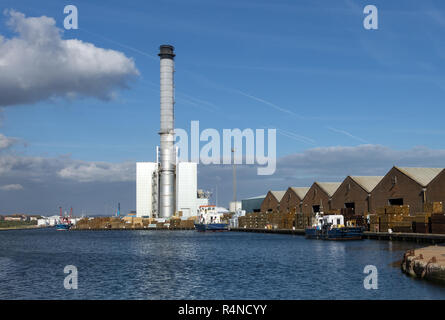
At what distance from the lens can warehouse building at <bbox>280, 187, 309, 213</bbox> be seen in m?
124

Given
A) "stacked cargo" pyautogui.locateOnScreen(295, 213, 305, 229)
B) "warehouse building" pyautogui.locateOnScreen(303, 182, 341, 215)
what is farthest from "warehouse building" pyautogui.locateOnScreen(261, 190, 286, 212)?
"stacked cargo" pyautogui.locateOnScreen(295, 213, 305, 229)

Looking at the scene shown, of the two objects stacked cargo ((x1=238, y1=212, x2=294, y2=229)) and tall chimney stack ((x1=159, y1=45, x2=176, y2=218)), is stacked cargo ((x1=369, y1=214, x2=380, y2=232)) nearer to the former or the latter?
stacked cargo ((x1=238, y1=212, x2=294, y2=229))

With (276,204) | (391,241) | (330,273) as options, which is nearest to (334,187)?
(276,204)

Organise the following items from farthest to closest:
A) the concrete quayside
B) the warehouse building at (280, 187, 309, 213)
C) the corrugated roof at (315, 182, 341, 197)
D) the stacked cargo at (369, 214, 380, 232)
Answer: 1. the warehouse building at (280, 187, 309, 213)
2. the corrugated roof at (315, 182, 341, 197)
3. the stacked cargo at (369, 214, 380, 232)
4. the concrete quayside

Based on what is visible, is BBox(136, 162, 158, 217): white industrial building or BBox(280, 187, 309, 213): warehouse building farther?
BBox(136, 162, 158, 217): white industrial building

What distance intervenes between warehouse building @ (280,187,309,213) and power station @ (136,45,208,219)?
38.0 metres

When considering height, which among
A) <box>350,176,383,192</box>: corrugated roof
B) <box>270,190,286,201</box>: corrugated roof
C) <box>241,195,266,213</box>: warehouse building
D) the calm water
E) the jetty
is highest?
<box>350,176,383,192</box>: corrugated roof

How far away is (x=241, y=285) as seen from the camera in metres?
35.2

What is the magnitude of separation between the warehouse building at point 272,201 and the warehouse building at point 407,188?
152 ft

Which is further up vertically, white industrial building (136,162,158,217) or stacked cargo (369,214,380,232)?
white industrial building (136,162,158,217)

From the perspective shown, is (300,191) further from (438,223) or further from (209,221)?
(438,223)
